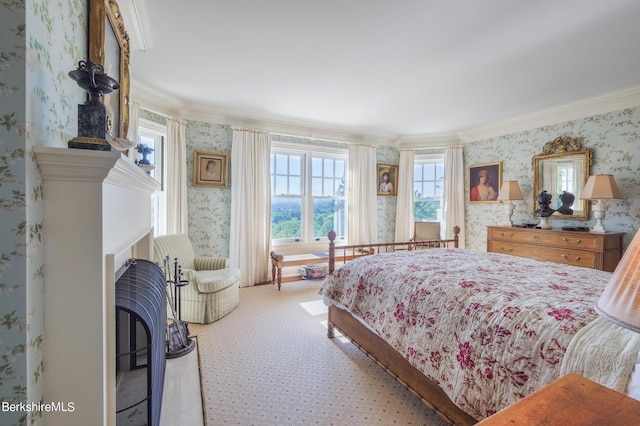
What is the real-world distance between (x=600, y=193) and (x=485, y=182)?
165 centimetres

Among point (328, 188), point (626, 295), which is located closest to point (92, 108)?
point (626, 295)

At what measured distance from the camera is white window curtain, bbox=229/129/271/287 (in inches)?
163

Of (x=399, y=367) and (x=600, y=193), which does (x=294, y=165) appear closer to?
(x=399, y=367)

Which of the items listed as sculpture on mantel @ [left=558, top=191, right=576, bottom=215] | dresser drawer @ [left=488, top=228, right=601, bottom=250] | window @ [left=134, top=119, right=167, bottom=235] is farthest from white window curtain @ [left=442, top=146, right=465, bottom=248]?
window @ [left=134, top=119, right=167, bottom=235]

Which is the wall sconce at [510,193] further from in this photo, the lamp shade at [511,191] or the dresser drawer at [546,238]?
the dresser drawer at [546,238]

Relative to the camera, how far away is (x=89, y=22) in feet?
4.49

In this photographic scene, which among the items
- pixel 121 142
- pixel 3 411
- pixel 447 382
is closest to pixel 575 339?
pixel 447 382

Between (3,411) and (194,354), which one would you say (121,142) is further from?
(194,354)

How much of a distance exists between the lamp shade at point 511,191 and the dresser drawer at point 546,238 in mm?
523

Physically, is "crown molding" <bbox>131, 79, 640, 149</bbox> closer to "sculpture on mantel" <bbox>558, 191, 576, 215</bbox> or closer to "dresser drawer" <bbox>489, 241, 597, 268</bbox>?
"sculpture on mantel" <bbox>558, 191, 576, 215</bbox>

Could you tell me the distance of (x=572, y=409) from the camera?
0.67 meters

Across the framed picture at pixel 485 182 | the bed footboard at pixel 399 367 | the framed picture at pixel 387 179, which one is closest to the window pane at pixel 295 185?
the framed picture at pixel 387 179

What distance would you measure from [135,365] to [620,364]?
2076mm

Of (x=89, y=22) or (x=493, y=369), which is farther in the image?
(x=89, y=22)
